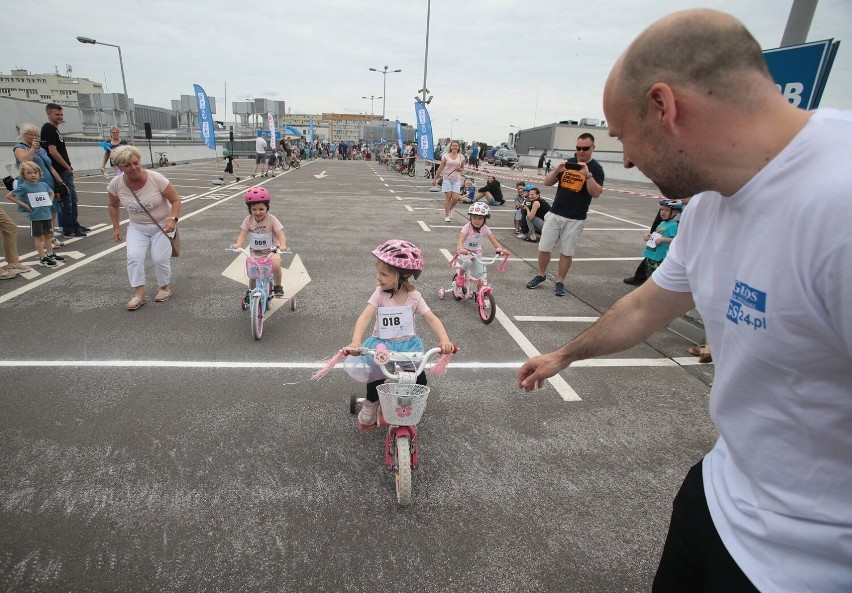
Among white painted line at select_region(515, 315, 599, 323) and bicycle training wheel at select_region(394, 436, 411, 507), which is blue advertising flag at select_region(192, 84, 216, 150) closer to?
white painted line at select_region(515, 315, 599, 323)

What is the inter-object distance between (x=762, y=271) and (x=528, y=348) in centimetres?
438

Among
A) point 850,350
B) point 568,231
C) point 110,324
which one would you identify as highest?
point 850,350

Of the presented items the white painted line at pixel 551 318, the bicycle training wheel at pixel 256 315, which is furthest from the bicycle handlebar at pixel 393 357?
the white painted line at pixel 551 318

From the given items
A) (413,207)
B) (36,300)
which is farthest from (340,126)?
(36,300)

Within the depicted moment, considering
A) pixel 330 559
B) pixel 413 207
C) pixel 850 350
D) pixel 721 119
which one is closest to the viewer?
pixel 850 350

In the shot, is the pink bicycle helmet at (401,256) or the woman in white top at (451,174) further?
the woman in white top at (451,174)

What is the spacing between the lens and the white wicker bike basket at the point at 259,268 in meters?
5.62

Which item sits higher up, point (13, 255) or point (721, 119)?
point (721, 119)

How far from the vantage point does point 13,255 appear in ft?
22.8

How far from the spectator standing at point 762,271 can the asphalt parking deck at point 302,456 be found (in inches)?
65.0

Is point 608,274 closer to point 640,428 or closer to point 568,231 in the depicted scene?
point 568,231

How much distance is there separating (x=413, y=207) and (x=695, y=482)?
15.2m

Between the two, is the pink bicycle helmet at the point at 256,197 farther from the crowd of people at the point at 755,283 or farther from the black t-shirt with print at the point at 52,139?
the black t-shirt with print at the point at 52,139

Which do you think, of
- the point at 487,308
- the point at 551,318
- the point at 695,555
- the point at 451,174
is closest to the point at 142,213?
the point at 487,308
